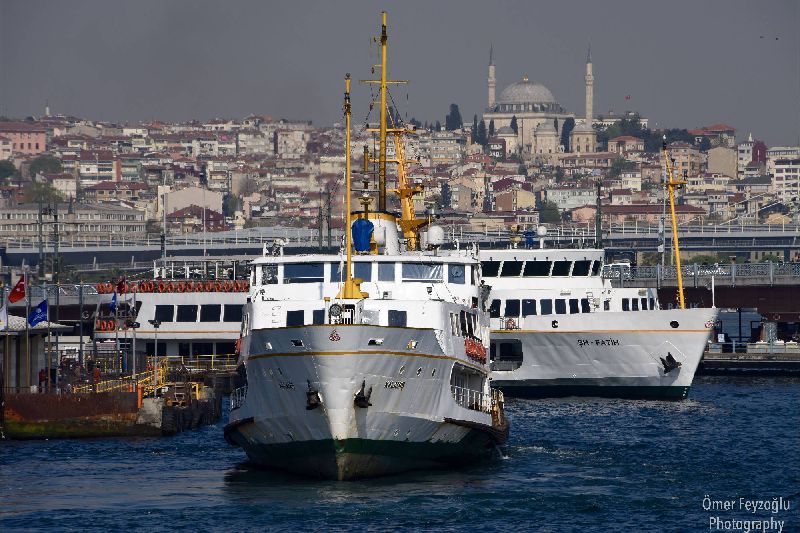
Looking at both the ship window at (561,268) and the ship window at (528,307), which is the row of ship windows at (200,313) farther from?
the ship window at (561,268)

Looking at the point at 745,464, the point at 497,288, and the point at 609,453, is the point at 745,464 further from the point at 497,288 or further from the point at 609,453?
the point at 497,288

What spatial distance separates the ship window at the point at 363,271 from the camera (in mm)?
46094

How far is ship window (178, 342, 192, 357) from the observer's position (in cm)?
8031

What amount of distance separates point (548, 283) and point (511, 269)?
1.55 meters

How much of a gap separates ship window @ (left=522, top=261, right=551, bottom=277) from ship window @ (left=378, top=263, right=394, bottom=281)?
1029 inches

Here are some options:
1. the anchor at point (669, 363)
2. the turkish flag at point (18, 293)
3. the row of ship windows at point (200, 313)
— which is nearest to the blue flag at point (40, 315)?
the turkish flag at point (18, 293)

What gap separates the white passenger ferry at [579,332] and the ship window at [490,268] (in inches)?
1.5

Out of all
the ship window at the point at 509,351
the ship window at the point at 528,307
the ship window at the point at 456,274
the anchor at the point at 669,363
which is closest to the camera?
the ship window at the point at 456,274

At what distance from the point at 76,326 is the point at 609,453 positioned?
1587 inches

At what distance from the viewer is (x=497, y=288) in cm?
7169

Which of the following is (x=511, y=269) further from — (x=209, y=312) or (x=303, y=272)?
(x=303, y=272)

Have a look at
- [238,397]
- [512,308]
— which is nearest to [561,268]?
[512,308]

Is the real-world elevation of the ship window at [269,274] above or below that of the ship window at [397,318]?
above

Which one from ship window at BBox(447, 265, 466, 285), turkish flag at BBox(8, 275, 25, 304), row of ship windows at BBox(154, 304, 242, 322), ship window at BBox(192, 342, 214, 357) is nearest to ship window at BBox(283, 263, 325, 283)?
ship window at BBox(447, 265, 466, 285)
